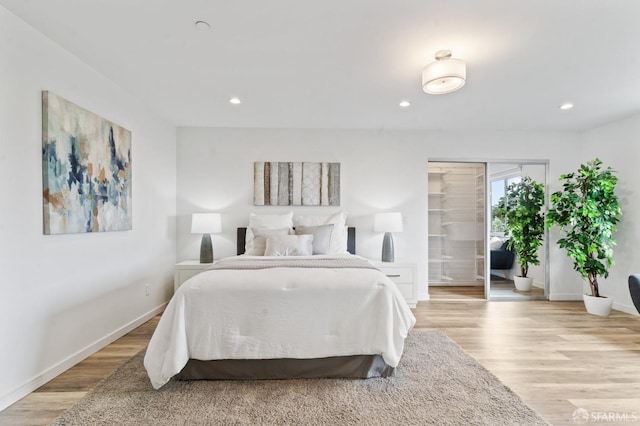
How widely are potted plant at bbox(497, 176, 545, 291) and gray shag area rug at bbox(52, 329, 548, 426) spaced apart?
10.1 ft

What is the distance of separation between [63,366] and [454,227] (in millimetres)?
5379

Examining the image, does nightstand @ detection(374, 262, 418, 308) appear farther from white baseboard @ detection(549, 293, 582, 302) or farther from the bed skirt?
white baseboard @ detection(549, 293, 582, 302)

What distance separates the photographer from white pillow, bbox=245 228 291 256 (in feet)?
11.8

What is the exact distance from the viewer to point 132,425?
1.64 m

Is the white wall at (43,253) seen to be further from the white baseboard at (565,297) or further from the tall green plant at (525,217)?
the white baseboard at (565,297)

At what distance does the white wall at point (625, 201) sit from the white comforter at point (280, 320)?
359cm

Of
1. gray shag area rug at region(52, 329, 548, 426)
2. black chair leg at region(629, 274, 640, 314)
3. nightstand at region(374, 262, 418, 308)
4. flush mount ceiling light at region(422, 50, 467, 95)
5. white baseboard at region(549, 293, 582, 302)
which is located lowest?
white baseboard at region(549, 293, 582, 302)

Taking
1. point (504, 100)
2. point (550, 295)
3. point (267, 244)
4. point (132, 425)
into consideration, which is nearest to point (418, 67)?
point (504, 100)

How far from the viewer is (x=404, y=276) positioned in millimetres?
3867

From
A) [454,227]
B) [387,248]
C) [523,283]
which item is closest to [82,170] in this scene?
[387,248]

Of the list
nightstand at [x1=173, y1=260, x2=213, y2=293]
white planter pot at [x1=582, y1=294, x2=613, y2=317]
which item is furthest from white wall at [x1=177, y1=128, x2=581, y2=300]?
white planter pot at [x1=582, y1=294, x2=613, y2=317]

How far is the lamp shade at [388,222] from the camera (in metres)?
3.92

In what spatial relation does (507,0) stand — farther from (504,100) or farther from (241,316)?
(241,316)

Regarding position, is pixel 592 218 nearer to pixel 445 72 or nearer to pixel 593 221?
pixel 593 221
